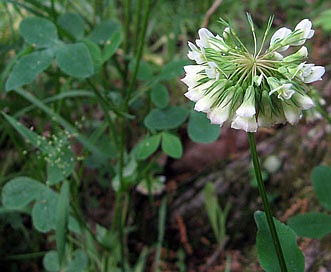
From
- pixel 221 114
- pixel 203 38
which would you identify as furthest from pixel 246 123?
pixel 203 38

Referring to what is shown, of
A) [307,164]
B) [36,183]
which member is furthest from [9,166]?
[307,164]

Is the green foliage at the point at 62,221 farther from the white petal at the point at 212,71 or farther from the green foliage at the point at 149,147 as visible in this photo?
the white petal at the point at 212,71

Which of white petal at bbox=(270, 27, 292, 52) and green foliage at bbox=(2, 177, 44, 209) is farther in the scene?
green foliage at bbox=(2, 177, 44, 209)

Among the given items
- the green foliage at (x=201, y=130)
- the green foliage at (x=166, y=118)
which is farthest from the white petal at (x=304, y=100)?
the green foliage at (x=166, y=118)

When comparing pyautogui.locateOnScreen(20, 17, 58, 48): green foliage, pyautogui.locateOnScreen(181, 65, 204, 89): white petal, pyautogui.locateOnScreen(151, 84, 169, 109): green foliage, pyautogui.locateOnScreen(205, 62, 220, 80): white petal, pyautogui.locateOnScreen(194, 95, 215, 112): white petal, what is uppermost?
pyautogui.locateOnScreen(20, 17, 58, 48): green foliage

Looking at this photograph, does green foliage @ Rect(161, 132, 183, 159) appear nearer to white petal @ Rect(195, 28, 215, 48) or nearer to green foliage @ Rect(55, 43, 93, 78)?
green foliage @ Rect(55, 43, 93, 78)

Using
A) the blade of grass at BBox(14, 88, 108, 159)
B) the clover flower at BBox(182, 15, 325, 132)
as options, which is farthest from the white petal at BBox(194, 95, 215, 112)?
the blade of grass at BBox(14, 88, 108, 159)
